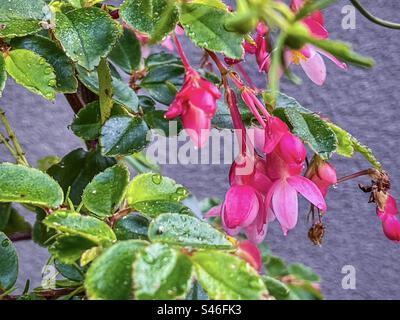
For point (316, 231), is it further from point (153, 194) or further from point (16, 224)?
point (16, 224)

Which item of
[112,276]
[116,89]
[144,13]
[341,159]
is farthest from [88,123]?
[341,159]

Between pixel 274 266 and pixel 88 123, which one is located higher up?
pixel 88 123

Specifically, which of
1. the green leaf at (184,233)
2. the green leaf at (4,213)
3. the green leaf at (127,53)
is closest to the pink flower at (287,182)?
the green leaf at (184,233)

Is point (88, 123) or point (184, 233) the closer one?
point (184, 233)

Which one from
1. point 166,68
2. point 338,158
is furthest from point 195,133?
point 338,158

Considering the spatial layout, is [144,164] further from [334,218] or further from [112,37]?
[334,218]

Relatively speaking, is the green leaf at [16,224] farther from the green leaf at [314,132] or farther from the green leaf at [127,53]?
the green leaf at [314,132]

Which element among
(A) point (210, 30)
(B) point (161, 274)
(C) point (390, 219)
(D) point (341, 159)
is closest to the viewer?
(B) point (161, 274)

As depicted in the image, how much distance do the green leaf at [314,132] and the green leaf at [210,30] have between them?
74 mm

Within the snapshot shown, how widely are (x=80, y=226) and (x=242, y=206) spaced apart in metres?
0.13

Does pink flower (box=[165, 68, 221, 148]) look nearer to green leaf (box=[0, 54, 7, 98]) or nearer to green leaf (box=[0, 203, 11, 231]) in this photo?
green leaf (box=[0, 54, 7, 98])

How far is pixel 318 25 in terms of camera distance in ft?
1.39

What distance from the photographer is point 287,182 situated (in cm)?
41

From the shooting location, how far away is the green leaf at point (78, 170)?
1.79 ft
